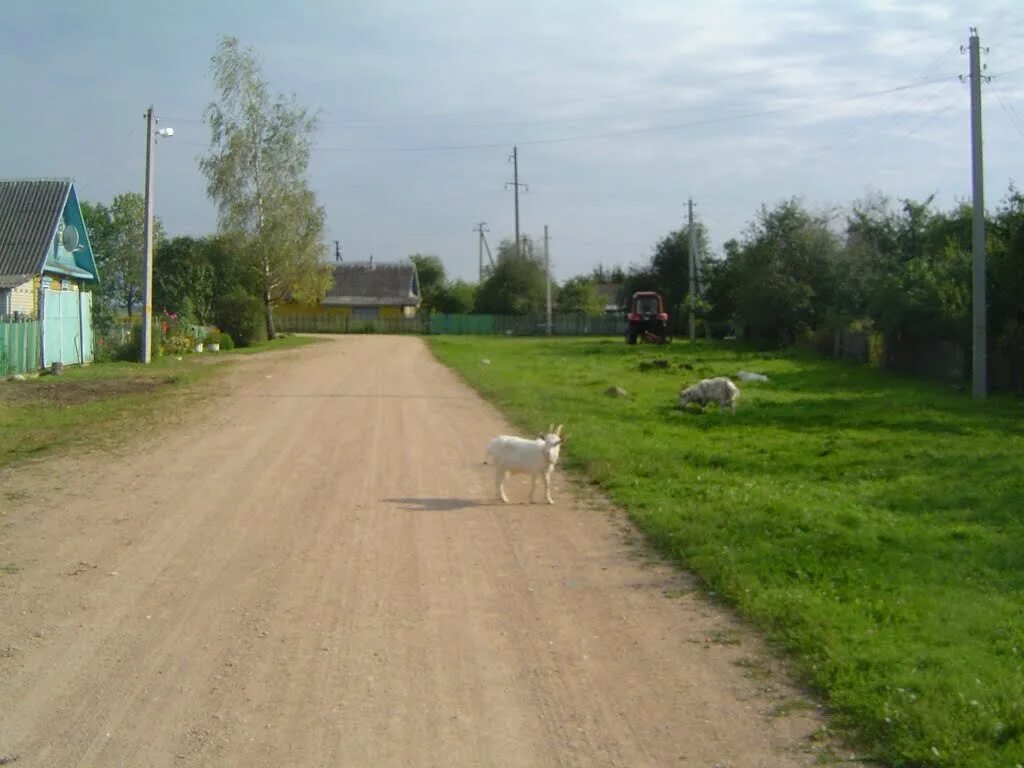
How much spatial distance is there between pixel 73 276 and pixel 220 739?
31810mm

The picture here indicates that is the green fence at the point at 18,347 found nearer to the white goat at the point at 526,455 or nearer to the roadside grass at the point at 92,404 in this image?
the roadside grass at the point at 92,404

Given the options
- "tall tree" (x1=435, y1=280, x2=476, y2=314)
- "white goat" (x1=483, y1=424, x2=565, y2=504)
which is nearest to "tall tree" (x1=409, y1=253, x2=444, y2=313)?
"tall tree" (x1=435, y1=280, x2=476, y2=314)

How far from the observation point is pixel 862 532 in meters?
9.15

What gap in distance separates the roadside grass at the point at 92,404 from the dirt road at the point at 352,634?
3088mm

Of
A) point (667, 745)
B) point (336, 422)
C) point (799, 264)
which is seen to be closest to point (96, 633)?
point (667, 745)

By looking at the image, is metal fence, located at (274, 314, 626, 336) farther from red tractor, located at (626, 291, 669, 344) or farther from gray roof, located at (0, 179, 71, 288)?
gray roof, located at (0, 179, 71, 288)

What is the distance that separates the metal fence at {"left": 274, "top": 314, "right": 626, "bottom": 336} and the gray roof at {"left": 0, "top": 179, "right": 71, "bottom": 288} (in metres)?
42.0

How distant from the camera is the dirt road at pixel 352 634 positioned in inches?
199

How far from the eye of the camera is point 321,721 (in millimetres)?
5238

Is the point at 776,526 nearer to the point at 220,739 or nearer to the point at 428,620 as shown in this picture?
the point at 428,620

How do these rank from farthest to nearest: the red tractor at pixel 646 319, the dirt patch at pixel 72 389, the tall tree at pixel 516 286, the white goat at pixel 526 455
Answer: the tall tree at pixel 516 286 < the red tractor at pixel 646 319 < the dirt patch at pixel 72 389 < the white goat at pixel 526 455

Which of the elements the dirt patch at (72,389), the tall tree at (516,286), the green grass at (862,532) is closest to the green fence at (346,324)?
the tall tree at (516,286)

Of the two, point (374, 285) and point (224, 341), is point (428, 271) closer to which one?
point (374, 285)

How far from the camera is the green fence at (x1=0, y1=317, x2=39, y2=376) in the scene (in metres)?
25.5
